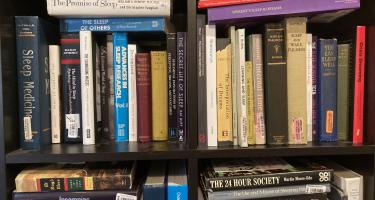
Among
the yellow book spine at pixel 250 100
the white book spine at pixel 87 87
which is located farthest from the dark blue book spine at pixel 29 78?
the yellow book spine at pixel 250 100

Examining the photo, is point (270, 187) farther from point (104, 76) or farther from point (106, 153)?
point (104, 76)

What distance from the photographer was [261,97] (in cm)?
77

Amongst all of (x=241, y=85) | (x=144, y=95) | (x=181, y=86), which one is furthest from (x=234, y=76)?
(x=144, y=95)

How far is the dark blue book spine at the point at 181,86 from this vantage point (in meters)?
0.78

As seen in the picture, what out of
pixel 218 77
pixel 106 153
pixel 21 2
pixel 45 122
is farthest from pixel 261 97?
pixel 21 2

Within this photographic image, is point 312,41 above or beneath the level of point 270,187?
above

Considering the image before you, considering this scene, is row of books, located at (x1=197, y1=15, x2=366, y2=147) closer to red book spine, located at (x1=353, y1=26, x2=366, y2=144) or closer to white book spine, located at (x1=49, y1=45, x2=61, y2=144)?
red book spine, located at (x1=353, y1=26, x2=366, y2=144)

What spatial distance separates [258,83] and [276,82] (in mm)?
46

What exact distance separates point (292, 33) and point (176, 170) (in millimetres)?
506

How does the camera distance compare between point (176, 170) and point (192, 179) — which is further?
point (176, 170)

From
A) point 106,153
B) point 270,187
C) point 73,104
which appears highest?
point 73,104

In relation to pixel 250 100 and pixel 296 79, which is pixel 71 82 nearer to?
pixel 250 100

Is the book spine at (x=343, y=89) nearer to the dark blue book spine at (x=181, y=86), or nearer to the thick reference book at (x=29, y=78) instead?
the dark blue book spine at (x=181, y=86)

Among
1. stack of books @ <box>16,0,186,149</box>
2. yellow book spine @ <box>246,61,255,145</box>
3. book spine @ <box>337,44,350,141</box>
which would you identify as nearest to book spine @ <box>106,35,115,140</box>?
stack of books @ <box>16,0,186,149</box>
